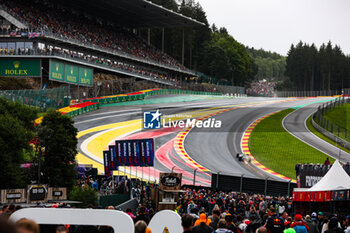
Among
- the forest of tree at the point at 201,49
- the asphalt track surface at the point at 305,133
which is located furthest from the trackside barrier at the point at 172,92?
the forest of tree at the point at 201,49

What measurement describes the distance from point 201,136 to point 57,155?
1922 centimetres

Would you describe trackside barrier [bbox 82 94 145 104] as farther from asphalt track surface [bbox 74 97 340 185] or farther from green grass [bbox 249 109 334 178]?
green grass [bbox 249 109 334 178]

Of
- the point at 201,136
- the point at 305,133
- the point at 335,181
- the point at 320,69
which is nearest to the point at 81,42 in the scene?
the point at 201,136

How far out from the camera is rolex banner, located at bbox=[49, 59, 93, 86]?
193ft

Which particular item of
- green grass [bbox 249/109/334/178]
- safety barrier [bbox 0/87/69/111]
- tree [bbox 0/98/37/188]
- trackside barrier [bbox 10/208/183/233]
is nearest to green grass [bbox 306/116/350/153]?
green grass [bbox 249/109/334/178]

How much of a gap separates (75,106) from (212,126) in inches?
534

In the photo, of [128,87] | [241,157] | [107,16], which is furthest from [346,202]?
[107,16]

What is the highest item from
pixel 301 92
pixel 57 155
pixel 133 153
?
pixel 301 92

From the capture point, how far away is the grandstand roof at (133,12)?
73875 mm

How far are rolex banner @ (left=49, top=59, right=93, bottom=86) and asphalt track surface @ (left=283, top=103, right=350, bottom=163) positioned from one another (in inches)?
1016

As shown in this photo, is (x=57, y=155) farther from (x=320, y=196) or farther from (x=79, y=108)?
(x=79, y=108)

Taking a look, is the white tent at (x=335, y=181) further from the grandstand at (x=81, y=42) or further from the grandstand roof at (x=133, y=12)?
the grandstand roof at (x=133, y=12)

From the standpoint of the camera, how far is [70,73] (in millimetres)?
62312

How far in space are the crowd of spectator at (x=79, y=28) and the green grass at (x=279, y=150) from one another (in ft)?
95.5
